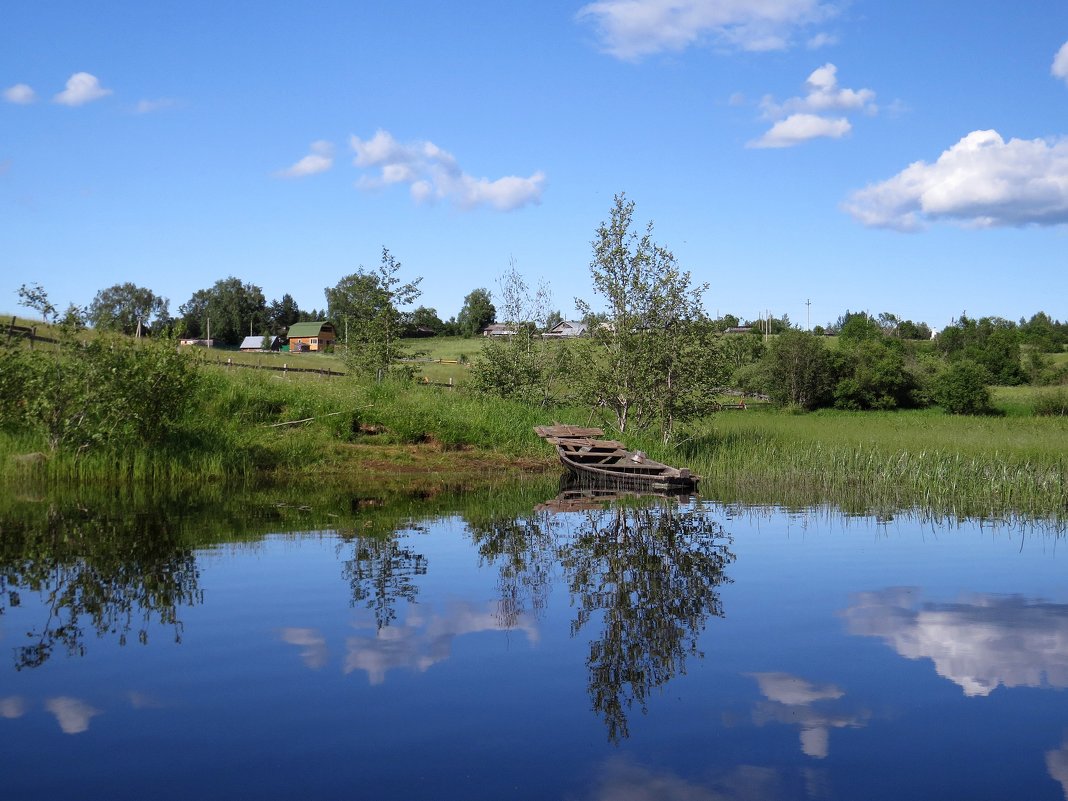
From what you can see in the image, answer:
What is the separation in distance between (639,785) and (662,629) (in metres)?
3.76

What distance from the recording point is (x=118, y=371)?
77.1 ft

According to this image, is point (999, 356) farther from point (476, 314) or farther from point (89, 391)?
point (89, 391)

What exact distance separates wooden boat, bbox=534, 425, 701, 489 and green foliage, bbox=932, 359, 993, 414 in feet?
148

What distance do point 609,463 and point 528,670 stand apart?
1696 cm

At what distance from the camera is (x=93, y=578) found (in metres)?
12.1

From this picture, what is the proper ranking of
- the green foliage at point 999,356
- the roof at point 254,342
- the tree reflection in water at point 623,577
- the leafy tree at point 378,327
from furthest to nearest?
1. the roof at point 254,342
2. the green foliage at point 999,356
3. the leafy tree at point 378,327
4. the tree reflection in water at point 623,577

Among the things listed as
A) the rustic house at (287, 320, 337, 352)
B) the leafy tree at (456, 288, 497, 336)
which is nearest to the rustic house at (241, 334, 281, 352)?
the rustic house at (287, 320, 337, 352)

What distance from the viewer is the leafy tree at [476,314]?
422 feet

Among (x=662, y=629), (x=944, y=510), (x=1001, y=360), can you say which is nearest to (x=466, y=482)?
(x=944, y=510)

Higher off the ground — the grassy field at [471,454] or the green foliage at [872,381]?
the green foliage at [872,381]

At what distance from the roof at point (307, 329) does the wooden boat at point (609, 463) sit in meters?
98.7

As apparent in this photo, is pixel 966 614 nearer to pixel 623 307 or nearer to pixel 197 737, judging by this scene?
pixel 197 737

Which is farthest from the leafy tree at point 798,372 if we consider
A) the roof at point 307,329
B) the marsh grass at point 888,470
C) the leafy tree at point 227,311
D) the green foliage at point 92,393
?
the leafy tree at point 227,311

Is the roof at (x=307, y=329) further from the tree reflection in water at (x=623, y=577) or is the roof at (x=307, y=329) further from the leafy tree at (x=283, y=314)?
the tree reflection in water at (x=623, y=577)
